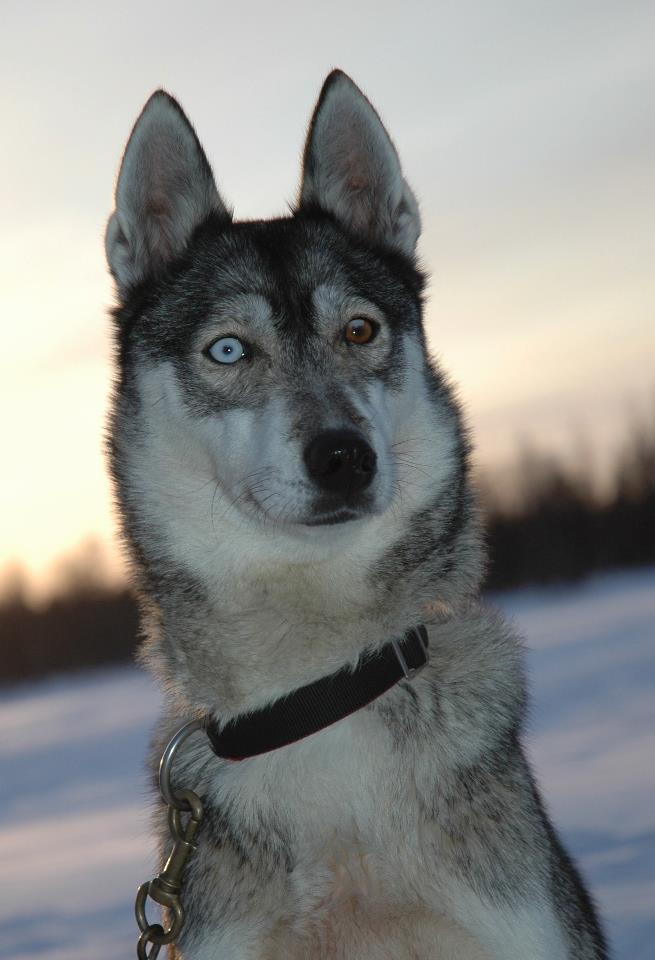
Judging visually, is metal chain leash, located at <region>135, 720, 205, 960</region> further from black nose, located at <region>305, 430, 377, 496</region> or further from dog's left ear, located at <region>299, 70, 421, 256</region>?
dog's left ear, located at <region>299, 70, 421, 256</region>

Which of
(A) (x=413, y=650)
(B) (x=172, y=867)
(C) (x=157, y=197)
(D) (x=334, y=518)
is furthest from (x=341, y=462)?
(C) (x=157, y=197)

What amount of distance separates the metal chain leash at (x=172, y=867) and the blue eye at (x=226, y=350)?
3.57 ft

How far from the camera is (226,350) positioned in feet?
10.3

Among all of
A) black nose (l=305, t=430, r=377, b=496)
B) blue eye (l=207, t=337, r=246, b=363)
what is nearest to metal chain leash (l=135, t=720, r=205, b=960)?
black nose (l=305, t=430, r=377, b=496)

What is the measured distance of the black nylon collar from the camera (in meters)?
2.75

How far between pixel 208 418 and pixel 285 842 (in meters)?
1.22

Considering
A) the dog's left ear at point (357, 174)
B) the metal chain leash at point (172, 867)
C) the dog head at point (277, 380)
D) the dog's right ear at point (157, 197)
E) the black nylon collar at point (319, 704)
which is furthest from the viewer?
the dog's left ear at point (357, 174)

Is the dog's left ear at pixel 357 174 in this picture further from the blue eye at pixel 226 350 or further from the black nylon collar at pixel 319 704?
the black nylon collar at pixel 319 704

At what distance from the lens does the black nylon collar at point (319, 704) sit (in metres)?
2.75

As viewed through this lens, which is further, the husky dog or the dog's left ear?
the dog's left ear

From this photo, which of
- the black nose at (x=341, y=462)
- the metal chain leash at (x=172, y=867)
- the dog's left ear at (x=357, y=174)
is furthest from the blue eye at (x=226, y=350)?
the metal chain leash at (x=172, y=867)

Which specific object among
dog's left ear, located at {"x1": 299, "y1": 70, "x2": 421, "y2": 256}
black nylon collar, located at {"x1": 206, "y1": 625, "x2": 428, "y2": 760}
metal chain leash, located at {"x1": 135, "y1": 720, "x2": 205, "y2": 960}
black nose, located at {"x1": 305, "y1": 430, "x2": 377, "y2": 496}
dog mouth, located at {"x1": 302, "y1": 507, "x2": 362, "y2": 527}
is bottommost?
metal chain leash, located at {"x1": 135, "y1": 720, "x2": 205, "y2": 960}

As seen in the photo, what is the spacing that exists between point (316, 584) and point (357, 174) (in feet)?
5.19

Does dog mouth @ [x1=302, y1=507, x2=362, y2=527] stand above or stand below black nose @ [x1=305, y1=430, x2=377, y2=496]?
below
